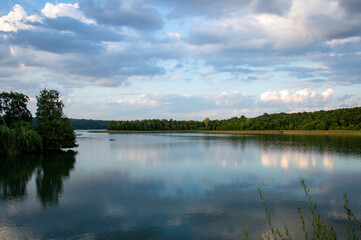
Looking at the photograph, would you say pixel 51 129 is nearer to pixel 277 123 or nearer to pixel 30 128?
pixel 30 128

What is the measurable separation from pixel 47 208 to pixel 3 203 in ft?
8.06

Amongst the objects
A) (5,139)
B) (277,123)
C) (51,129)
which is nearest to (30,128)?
(51,129)

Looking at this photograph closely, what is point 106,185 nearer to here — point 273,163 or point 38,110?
point 273,163

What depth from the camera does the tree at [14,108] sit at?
38.2m

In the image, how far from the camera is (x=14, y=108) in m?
39.2

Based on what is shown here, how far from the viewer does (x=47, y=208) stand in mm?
12047

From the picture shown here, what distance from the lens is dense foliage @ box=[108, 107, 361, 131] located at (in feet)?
325

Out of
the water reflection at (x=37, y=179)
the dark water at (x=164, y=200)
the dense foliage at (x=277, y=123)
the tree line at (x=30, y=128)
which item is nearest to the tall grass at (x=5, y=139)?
the tree line at (x=30, y=128)

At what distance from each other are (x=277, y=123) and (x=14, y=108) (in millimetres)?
105083

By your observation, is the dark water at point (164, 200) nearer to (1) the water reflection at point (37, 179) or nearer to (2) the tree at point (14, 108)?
(1) the water reflection at point (37, 179)

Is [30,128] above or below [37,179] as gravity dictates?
above

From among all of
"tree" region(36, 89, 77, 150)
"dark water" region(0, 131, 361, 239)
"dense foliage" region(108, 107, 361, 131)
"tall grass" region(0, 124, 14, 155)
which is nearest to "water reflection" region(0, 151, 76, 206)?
"dark water" region(0, 131, 361, 239)

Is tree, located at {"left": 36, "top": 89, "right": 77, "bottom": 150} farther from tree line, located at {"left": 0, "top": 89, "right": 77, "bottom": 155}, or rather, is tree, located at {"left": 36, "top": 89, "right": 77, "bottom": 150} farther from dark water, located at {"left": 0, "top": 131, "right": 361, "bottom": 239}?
dark water, located at {"left": 0, "top": 131, "right": 361, "bottom": 239}

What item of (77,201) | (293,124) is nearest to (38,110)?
(77,201)
